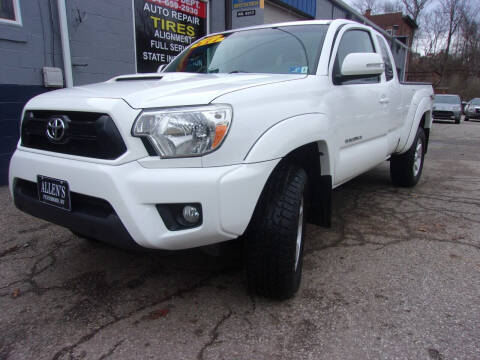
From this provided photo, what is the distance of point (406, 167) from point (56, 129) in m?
4.09

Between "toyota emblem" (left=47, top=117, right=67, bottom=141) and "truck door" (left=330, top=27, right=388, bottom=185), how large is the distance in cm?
170

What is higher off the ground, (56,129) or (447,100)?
(56,129)

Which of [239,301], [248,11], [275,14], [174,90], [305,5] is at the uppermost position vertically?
[305,5]

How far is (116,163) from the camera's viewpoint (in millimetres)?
1839

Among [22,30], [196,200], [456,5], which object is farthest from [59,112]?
[456,5]

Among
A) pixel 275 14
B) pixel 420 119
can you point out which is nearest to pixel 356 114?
pixel 420 119

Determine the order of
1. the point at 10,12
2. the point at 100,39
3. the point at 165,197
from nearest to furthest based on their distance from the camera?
1. the point at 165,197
2. the point at 10,12
3. the point at 100,39

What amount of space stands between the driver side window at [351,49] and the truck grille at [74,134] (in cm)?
165

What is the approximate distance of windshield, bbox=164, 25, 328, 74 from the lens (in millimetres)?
2830

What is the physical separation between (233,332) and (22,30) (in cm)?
460

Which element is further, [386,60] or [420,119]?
[420,119]

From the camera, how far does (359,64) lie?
2.72m

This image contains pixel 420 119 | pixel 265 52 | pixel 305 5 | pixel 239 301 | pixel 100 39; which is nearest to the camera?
pixel 239 301

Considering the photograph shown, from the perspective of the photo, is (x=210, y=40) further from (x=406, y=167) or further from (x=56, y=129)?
(x=406, y=167)
